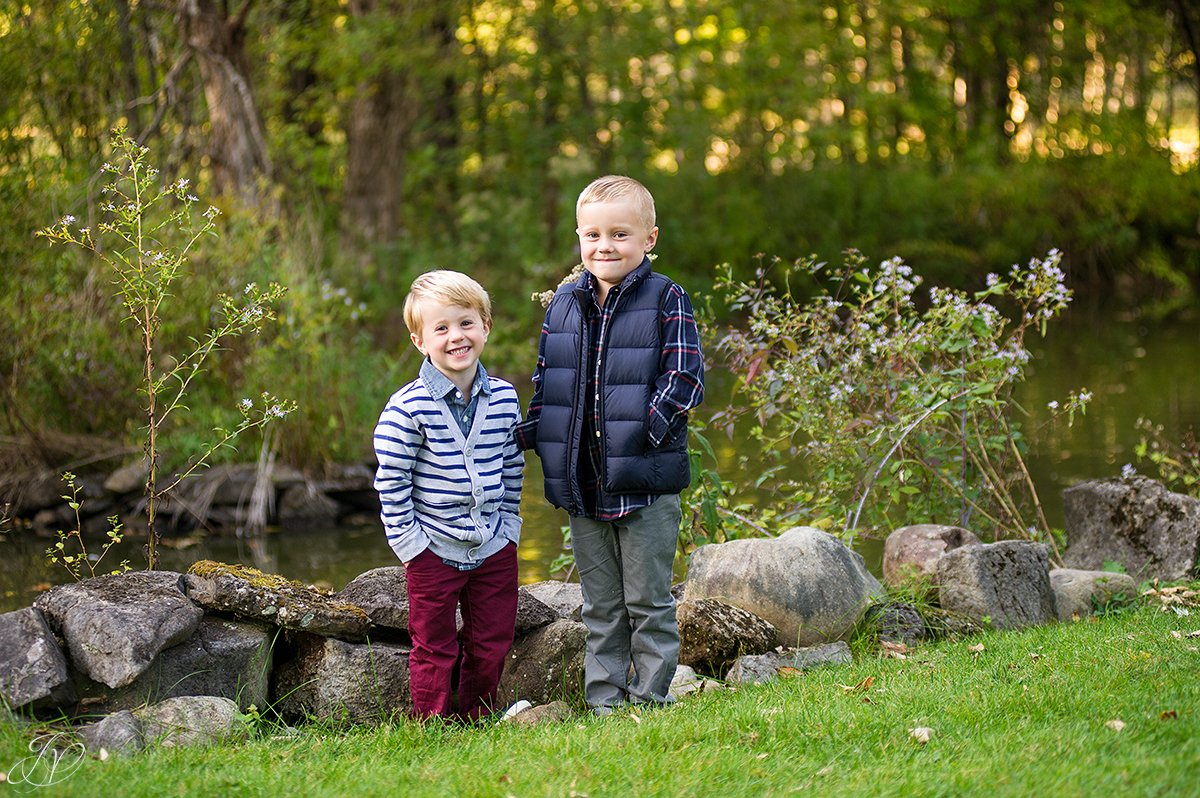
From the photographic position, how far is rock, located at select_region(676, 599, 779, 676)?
5145 millimetres

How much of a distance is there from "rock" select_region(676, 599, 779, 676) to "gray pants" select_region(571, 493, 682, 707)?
1.75 feet

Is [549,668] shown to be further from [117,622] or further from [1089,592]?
[1089,592]

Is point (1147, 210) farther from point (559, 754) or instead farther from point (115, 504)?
point (559, 754)

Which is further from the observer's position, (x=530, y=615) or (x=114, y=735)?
(x=530, y=615)

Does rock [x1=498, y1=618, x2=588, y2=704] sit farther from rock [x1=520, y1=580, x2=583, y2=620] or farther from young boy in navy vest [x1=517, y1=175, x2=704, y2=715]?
rock [x1=520, y1=580, x2=583, y2=620]

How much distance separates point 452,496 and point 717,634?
1391 mm

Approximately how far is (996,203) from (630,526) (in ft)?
65.5

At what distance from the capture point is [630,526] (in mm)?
4488

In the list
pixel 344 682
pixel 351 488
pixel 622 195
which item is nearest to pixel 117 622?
pixel 344 682

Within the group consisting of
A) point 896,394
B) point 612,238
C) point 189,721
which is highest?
point 612,238

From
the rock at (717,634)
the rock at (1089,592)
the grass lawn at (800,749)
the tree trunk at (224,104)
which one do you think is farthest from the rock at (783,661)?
the tree trunk at (224,104)

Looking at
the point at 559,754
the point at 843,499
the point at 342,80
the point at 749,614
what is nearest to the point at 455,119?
the point at 342,80

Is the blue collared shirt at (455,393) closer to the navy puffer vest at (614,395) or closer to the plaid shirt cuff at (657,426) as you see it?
the navy puffer vest at (614,395)

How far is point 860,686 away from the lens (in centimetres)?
456
